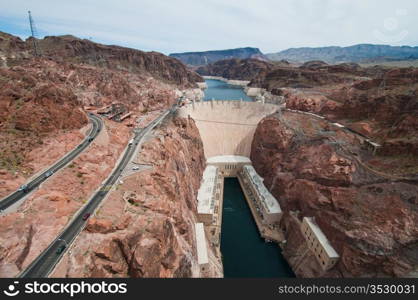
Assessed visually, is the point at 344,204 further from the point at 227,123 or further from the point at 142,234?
the point at 227,123

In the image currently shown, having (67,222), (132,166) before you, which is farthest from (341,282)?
(132,166)

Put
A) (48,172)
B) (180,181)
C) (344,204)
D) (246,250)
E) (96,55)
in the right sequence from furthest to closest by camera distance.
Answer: (96,55) < (246,250) < (180,181) < (344,204) < (48,172)

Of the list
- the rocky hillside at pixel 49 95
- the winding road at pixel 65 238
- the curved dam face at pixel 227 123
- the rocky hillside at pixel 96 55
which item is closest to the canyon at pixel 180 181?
the rocky hillside at pixel 49 95

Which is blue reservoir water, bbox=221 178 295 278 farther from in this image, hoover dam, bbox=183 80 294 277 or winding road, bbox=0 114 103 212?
winding road, bbox=0 114 103 212

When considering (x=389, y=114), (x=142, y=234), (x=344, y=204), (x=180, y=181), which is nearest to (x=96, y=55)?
(x=180, y=181)

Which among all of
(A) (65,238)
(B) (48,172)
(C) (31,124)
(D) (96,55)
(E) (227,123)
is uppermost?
(D) (96,55)

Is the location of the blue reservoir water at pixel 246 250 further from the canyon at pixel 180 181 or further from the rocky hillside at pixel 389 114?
the rocky hillside at pixel 389 114
